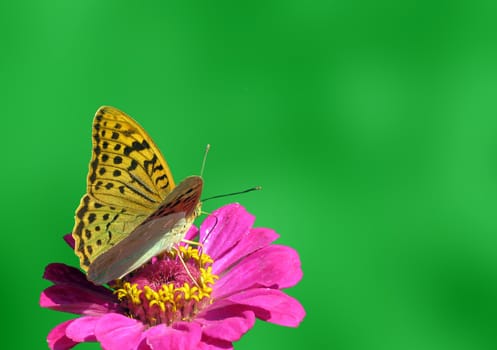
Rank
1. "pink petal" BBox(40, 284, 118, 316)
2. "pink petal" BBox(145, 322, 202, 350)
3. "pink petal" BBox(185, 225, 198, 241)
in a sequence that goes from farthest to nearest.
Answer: "pink petal" BBox(185, 225, 198, 241) < "pink petal" BBox(40, 284, 118, 316) < "pink petal" BBox(145, 322, 202, 350)

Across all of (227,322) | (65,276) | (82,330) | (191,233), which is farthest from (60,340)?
(191,233)

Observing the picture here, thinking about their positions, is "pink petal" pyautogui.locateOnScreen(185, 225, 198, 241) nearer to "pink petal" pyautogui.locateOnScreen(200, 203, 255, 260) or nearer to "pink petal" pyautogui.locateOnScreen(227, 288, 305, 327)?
"pink petal" pyautogui.locateOnScreen(200, 203, 255, 260)

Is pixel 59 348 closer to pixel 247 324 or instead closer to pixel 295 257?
pixel 247 324

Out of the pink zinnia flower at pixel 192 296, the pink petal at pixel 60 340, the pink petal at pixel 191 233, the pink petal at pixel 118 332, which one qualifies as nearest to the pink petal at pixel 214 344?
the pink zinnia flower at pixel 192 296

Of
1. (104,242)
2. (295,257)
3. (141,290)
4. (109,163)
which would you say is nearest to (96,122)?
(109,163)

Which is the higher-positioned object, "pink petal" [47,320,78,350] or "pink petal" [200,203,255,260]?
"pink petal" [200,203,255,260]

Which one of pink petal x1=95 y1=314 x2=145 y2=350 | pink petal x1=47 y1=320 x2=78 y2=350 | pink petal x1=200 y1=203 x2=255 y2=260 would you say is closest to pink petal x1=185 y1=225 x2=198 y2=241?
pink petal x1=200 y1=203 x2=255 y2=260

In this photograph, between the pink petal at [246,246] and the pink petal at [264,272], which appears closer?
the pink petal at [264,272]

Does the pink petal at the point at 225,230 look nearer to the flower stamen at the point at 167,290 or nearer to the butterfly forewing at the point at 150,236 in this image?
the flower stamen at the point at 167,290
